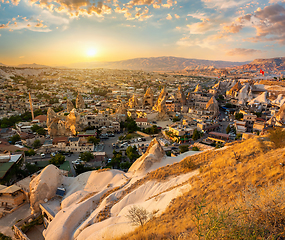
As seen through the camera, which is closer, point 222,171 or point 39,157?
point 222,171

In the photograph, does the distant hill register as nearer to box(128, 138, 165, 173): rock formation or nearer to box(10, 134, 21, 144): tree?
box(128, 138, 165, 173): rock formation

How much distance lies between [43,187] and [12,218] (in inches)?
131

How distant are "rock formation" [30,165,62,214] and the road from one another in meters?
1.42

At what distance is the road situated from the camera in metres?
11.6

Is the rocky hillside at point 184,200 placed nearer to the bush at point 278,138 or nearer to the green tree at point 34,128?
the bush at point 278,138

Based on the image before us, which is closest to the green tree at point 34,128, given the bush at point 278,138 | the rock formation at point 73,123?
the rock formation at point 73,123

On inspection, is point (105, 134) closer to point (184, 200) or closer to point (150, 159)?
point (150, 159)

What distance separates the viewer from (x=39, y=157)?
2175cm

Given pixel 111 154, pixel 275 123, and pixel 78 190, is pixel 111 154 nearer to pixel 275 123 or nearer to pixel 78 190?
pixel 78 190

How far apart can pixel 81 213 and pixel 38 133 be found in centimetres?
2338

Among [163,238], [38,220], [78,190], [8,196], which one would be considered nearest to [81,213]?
[78,190]

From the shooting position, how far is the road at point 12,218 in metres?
11.6

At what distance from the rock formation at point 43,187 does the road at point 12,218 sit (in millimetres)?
1420

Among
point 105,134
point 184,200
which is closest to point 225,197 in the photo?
point 184,200
